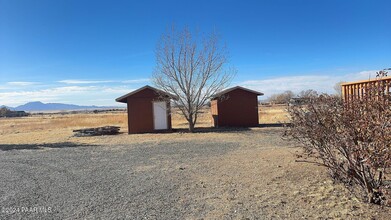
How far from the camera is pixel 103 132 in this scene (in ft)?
66.7

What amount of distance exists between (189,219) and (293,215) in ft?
4.76

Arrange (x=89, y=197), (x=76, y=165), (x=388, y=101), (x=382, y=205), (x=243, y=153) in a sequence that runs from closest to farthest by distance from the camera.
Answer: (x=388, y=101)
(x=382, y=205)
(x=89, y=197)
(x=76, y=165)
(x=243, y=153)

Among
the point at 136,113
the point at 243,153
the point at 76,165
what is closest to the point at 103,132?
the point at 136,113

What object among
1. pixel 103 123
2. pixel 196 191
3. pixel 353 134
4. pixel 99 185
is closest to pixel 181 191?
pixel 196 191

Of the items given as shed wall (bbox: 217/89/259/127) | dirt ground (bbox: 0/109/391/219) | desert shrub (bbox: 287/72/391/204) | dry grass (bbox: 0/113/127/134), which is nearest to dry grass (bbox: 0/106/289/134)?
dry grass (bbox: 0/113/127/134)

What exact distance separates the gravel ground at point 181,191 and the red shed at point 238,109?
12985mm

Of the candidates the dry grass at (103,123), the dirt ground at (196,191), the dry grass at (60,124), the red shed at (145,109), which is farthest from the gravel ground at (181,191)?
the dry grass at (60,124)

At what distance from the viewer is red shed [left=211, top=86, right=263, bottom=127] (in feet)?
73.1

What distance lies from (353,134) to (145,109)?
56.2ft

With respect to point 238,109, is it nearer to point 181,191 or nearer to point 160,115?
point 160,115

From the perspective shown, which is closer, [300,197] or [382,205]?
[382,205]

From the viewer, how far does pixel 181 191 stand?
576 centimetres

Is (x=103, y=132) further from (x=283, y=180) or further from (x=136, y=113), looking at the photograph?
(x=283, y=180)

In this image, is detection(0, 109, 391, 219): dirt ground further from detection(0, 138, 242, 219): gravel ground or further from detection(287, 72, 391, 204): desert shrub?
detection(287, 72, 391, 204): desert shrub
